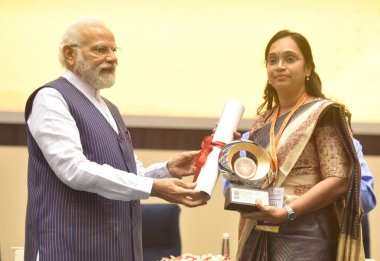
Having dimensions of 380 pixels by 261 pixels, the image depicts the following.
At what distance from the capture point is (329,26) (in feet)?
11.5

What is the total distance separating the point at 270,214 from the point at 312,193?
148mm

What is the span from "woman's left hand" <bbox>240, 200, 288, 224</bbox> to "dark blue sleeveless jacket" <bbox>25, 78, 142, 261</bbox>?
42cm

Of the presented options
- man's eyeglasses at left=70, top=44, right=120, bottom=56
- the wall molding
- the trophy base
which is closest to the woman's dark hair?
the trophy base

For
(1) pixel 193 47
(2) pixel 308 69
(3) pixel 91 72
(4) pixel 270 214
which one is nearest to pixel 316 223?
(4) pixel 270 214

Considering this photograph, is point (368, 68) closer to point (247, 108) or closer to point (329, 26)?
point (329, 26)

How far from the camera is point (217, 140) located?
2025mm

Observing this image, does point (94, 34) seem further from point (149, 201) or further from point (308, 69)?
point (149, 201)

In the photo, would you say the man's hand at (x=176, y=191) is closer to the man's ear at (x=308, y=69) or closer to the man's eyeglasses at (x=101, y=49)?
the man's eyeglasses at (x=101, y=49)

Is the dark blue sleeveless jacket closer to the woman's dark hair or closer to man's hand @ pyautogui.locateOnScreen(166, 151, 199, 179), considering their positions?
man's hand @ pyautogui.locateOnScreen(166, 151, 199, 179)

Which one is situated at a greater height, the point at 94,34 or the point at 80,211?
the point at 94,34

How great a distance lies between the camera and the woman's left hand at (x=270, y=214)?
183cm

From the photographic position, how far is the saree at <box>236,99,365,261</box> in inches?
74.7

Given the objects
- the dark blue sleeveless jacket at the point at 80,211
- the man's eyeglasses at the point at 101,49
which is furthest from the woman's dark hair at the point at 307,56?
the dark blue sleeveless jacket at the point at 80,211

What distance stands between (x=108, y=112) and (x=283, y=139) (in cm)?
61
